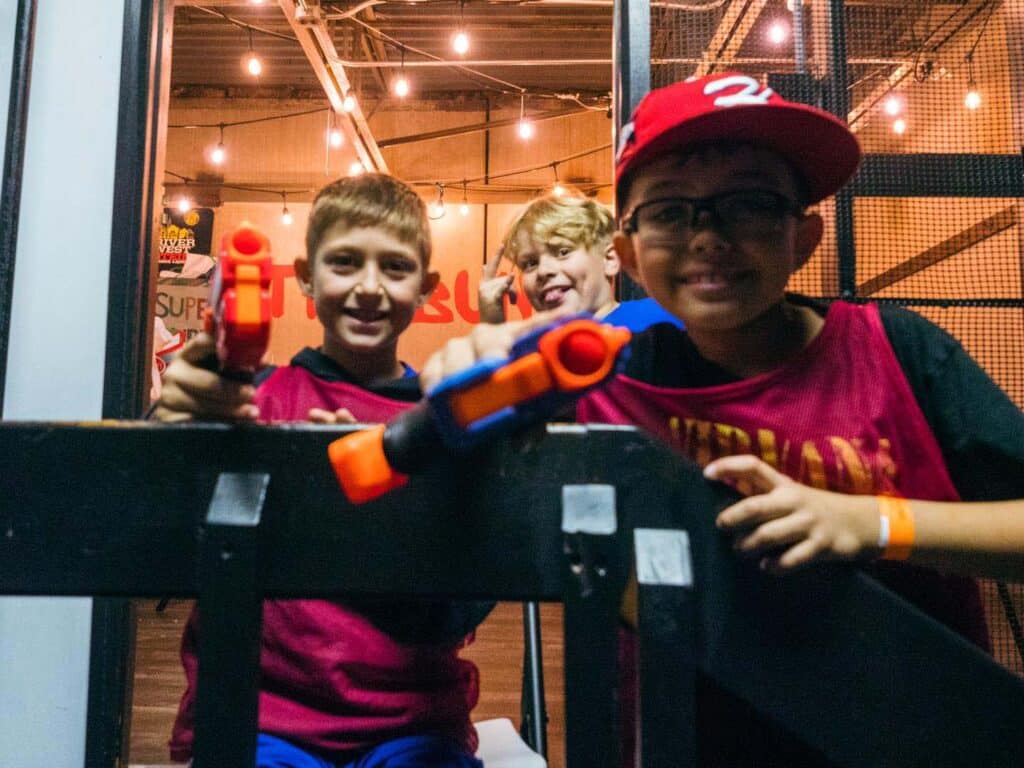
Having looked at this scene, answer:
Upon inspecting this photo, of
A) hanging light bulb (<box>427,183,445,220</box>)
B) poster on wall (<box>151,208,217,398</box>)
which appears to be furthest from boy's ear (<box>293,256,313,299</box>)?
hanging light bulb (<box>427,183,445,220</box>)

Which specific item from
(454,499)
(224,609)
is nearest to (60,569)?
(224,609)

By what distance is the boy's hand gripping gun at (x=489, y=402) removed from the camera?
0.43m

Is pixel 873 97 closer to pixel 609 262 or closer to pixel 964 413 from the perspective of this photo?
pixel 609 262

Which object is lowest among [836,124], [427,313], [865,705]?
[865,705]

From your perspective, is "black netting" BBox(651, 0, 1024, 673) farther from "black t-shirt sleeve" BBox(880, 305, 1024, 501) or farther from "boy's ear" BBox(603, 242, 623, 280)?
"black t-shirt sleeve" BBox(880, 305, 1024, 501)

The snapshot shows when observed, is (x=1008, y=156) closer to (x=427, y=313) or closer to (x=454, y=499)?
(x=454, y=499)

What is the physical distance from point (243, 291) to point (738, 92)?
0.69m

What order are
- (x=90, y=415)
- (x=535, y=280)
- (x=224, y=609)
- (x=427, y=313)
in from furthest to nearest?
(x=427, y=313)
(x=535, y=280)
(x=90, y=415)
(x=224, y=609)

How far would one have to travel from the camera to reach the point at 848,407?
0.93 m

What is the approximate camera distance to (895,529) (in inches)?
23.7

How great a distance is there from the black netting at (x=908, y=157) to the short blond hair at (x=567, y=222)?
0.38 m

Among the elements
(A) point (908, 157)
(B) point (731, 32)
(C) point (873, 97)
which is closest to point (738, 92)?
(A) point (908, 157)

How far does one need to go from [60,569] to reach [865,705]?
53 centimetres

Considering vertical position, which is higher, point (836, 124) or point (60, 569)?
point (836, 124)
